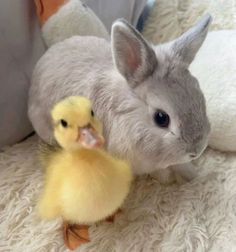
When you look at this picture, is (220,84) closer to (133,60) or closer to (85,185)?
(133,60)

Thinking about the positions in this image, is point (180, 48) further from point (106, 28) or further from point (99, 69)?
point (106, 28)

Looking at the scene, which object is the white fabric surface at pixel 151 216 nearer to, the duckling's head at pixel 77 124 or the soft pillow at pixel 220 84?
the soft pillow at pixel 220 84

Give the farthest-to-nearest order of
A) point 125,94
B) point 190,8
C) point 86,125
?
point 190,8, point 125,94, point 86,125

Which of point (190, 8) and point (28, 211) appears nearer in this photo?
point (28, 211)

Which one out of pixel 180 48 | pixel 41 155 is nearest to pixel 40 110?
pixel 41 155

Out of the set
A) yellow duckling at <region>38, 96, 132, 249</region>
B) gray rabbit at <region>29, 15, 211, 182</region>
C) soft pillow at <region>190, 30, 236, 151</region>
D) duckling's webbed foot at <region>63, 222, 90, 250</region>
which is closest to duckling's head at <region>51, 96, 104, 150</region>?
yellow duckling at <region>38, 96, 132, 249</region>

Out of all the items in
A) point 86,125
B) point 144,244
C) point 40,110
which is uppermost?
point 86,125

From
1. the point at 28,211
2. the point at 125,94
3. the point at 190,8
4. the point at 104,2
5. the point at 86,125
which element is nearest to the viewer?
the point at 86,125

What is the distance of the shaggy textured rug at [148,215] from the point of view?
37.6 inches

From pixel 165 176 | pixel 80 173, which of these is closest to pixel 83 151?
Answer: pixel 80 173

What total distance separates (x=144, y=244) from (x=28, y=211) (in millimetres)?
233

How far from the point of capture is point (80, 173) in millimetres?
855

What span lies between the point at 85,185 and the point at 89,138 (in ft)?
0.30

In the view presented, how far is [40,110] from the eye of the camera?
1.03 m
